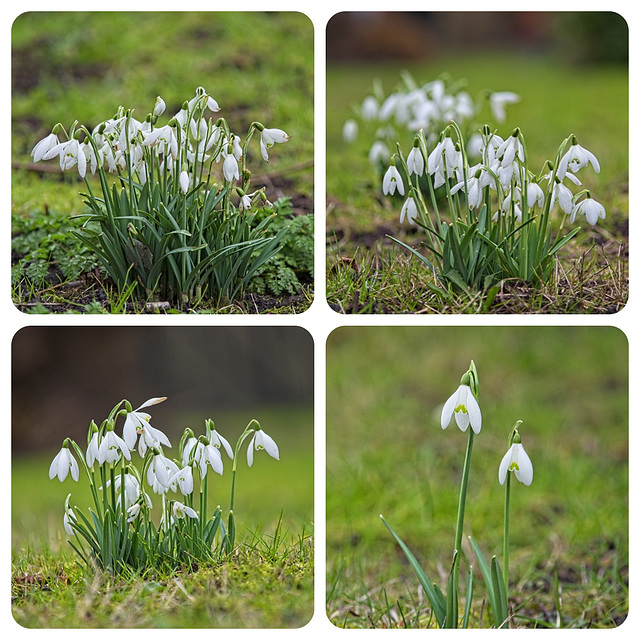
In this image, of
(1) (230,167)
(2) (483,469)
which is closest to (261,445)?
(1) (230,167)

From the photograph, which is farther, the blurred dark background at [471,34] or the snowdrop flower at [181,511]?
the blurred dark background at [471,34]

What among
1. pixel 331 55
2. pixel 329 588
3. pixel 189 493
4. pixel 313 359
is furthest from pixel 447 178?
pixel 331 55

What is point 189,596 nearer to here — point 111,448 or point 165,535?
point 165,535

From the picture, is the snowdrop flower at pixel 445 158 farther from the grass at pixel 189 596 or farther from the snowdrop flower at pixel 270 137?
the grass at pixel 189 596

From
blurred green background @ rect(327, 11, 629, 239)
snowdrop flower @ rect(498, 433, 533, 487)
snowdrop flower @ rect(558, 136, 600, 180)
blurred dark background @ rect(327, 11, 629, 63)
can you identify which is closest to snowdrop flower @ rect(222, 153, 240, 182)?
blurred green background @ rect(327, 11, 629, 239)

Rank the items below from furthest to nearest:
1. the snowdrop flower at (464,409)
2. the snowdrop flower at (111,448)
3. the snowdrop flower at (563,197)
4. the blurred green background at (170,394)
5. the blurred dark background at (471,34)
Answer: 1. the blurred dark background at (471,34)
2. the blurred green background at (170,394)
3. the snowdrop flower at (563,197)
4. the snowdrop flower at (111,448)
5. the snowdrop flower at (464,409)

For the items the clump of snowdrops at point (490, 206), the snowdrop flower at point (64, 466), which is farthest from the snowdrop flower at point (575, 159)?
the snowdrop flower at point (64, 466)

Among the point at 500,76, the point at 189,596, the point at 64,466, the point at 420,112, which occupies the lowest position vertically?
the point at 189,596
